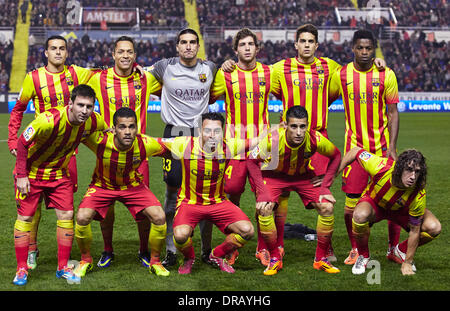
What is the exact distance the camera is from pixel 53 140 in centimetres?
493

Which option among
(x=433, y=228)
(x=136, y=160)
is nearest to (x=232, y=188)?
(x=136, y=160)

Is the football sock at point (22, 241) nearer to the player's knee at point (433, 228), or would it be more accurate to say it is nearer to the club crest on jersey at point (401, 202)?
the club crest on jersey at point (401, 202)

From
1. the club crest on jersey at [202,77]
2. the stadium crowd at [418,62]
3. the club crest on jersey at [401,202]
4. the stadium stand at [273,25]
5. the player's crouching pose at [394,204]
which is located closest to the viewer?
the player's crouching pose at [394,204]

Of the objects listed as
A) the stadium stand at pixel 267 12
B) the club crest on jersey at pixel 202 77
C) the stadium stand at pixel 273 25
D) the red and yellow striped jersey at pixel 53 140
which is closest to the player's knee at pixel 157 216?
the red and yellow striped jersey at pixel 53 140

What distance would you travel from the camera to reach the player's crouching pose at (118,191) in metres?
5.09

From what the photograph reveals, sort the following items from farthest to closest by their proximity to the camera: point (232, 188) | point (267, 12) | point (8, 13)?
point (267, 12) < point (8, 13) < point (232, 188)

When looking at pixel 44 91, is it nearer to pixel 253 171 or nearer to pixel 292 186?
pixel 253 171

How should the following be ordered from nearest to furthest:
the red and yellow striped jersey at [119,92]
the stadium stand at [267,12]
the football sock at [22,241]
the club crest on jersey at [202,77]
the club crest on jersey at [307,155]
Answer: the football sock at [22,241], the club crest on jersey at [307,155], the red and yellow striped jersey at [119,92], the club crest on jersey at [202,77], the stadium stand at [267,12]

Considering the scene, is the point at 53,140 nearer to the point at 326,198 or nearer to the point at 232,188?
the point at 232,188

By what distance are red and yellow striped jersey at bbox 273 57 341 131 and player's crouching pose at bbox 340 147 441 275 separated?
53cm

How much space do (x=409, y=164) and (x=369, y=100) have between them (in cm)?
104

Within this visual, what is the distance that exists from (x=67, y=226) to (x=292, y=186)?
2024 millimetres

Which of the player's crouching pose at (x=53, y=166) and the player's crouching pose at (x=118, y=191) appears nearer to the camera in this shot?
the player's crouching pose at (x=53, y=166)

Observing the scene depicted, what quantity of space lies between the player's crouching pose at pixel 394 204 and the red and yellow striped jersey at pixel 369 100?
14.8 inches
